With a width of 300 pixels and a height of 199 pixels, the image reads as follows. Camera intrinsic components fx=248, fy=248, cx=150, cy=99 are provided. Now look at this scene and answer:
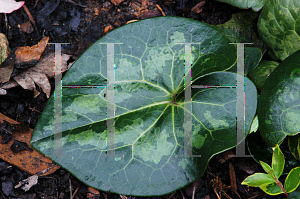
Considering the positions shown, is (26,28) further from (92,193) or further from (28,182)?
(92,193)

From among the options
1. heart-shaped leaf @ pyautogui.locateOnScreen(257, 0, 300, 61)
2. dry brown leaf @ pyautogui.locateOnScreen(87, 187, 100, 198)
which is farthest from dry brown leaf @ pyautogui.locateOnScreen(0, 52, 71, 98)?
heart-shaped leaf @ pyautogui.locateOnScreen(257, 0, 300, 61)

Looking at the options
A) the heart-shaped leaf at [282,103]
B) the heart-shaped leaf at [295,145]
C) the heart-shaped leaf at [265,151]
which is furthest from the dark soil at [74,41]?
the heart-shaped leaf at [282,103]

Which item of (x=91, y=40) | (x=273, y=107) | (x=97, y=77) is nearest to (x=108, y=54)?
(x=97, y=77)

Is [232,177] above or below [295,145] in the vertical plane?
below

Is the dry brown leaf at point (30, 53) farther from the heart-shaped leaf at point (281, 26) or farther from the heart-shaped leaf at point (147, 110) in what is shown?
→ the heart-shaped leaf at point (281, 26)

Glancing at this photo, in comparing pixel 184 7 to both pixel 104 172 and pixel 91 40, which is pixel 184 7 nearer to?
pixel 91 40

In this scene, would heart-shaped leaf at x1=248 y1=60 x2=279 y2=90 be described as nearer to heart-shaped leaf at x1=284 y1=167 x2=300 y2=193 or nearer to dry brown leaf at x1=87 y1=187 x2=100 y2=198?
heart-shaped leaf at x1=284 y1=167 x2=300 y2=193

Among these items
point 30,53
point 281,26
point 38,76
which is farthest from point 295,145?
point 30,53

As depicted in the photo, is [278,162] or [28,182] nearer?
[278,162]
